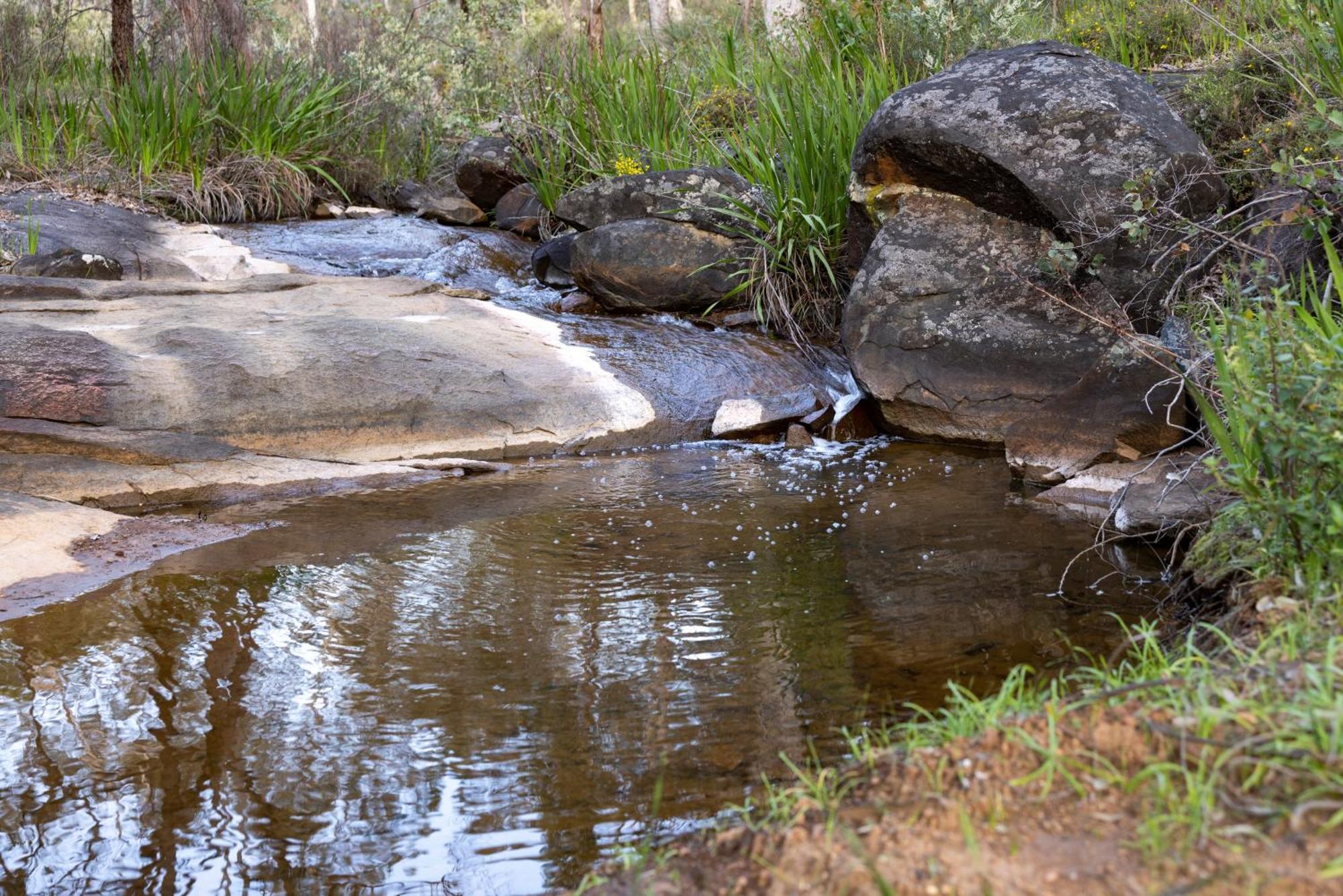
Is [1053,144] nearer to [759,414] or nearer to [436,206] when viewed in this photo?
[759,414]

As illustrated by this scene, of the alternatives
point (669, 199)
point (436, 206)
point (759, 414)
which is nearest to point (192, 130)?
point (436, 206)

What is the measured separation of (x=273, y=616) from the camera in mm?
3541

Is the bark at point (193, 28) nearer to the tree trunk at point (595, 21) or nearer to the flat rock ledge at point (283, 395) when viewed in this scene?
the tree trunk at point (595, 21)

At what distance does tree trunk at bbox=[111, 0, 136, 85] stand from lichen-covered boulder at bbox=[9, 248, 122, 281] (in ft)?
13.5

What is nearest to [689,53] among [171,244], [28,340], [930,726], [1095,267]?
[171,244]

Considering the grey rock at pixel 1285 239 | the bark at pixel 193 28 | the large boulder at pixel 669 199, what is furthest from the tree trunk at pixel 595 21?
the grey rock at pixel 1285 239

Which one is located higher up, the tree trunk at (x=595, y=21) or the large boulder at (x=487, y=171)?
the tree trunk at (x=595, y=21)

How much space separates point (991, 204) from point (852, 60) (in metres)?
3.23

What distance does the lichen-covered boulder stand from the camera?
732 cm

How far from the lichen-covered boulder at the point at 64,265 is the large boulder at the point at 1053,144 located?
205 inches

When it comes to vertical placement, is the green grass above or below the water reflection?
above

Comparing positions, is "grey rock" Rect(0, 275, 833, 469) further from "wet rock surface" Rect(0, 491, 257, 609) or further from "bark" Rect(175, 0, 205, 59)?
"bark" Rect(175, 0, 205, 59)

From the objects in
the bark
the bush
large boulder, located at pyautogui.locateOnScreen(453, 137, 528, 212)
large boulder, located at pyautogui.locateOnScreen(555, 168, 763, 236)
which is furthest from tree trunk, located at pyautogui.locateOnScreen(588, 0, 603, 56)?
the bush

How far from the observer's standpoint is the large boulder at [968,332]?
5652mm
